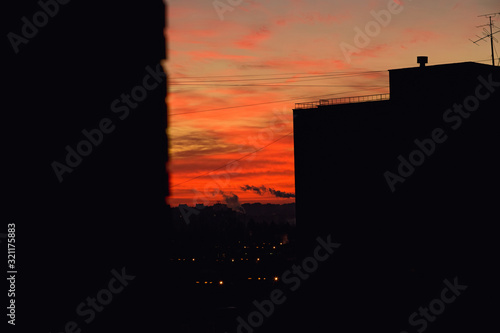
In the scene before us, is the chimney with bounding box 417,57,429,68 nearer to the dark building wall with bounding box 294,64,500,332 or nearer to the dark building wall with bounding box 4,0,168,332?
the dark building wall with bounding box 294,64,500,332

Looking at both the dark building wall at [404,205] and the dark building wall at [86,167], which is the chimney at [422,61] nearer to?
the dark building wall at [404,205]

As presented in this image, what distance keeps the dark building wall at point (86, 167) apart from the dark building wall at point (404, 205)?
33676 mm

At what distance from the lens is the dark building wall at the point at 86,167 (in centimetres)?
1105

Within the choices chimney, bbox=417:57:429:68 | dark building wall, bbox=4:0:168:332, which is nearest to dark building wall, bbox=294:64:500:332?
chimney, bbox=417:57:429:68

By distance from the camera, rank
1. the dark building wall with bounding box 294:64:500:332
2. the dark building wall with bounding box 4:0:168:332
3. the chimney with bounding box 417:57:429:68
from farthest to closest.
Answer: the chimney with bounding box 417:57:429:68, the dark building wall with bounding box 294:64:500:332, the dark building wall with bounding box 4:0:168:332

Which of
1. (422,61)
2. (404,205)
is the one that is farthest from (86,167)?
(422,61)

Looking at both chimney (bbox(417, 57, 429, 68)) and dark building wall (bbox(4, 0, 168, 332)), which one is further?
chimney (bbox(417, 57, 429, 68))

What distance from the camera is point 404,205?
46719 mm

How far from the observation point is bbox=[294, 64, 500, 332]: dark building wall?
42844mm

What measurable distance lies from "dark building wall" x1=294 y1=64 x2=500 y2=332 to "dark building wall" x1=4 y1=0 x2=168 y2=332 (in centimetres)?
3368

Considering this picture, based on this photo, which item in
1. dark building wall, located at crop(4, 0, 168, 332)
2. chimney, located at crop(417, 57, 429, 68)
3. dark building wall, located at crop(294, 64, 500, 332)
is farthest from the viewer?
chimney, located at crop(417, 57, 429, 68)

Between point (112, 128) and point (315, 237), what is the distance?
41.9 m

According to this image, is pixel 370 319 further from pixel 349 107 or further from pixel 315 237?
pixel 349 107

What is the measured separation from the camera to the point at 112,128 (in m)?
12.7
